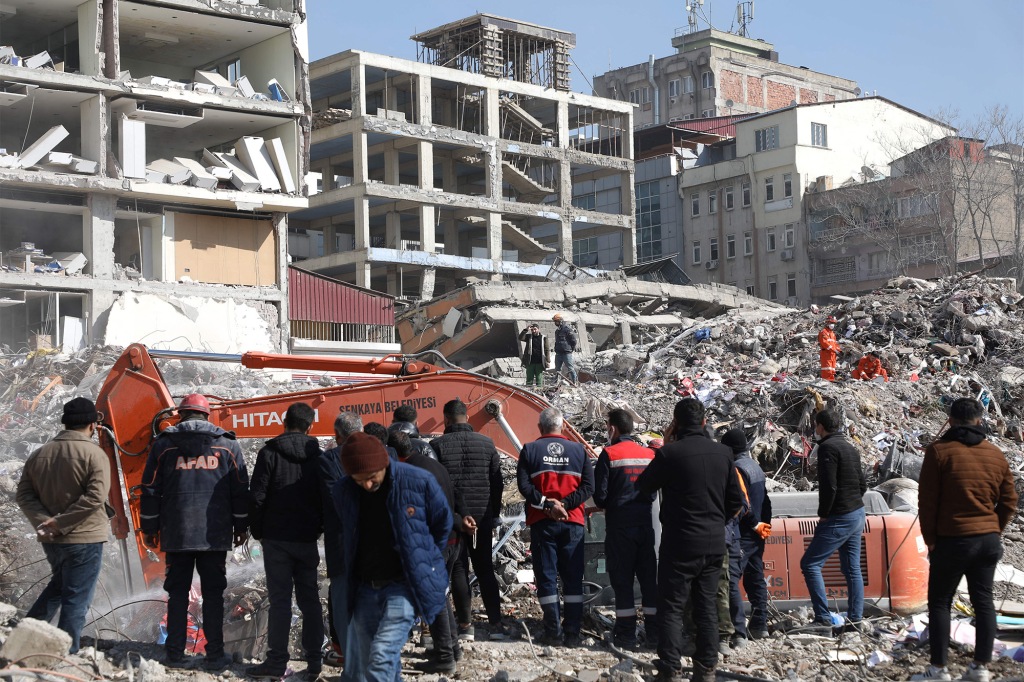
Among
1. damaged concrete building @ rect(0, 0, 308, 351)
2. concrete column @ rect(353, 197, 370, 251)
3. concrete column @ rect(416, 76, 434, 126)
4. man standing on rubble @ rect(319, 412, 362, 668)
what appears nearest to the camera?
man standing on rubble @ rect(319, 412, 362, 668)

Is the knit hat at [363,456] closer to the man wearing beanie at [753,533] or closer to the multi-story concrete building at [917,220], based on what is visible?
the man wearing beanie at [753,533]

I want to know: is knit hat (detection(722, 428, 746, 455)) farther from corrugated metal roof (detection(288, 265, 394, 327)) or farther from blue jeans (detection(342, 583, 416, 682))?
→ corrugated metal roof (detection(288, 265, 394, 327))

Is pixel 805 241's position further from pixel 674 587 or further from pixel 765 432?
pixel 674 587

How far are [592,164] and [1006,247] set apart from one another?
68.2ft

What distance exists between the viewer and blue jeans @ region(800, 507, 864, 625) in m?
8.91

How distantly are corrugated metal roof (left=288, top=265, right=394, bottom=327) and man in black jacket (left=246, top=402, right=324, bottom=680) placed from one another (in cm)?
3087

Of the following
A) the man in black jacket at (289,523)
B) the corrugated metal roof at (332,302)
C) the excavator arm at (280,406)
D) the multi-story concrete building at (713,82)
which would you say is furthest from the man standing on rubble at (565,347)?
the multi-story concrete building at (713,82)

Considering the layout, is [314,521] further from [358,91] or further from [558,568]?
[358,91]

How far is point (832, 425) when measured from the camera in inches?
353

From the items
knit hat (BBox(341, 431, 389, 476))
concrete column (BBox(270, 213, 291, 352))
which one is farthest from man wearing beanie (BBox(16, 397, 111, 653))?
concrete column (BBox(270, 213, 291, 352))

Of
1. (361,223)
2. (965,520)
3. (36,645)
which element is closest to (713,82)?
(361,223)

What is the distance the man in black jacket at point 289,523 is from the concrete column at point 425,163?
45.2 metres

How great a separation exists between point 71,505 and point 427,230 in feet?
149

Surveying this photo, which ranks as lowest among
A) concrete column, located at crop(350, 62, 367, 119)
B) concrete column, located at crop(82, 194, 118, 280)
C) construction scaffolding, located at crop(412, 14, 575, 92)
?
concrete column, located at crop(82, 194, 118, 280)
